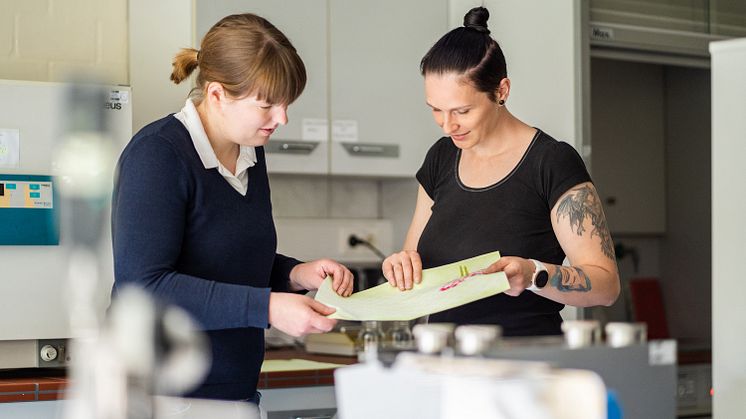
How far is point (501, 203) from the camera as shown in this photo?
6.75ft

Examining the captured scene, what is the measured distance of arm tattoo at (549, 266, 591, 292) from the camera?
6.15 feet

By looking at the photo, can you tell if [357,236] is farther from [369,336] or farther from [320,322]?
[320,322]

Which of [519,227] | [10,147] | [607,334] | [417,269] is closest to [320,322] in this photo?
[417,269]

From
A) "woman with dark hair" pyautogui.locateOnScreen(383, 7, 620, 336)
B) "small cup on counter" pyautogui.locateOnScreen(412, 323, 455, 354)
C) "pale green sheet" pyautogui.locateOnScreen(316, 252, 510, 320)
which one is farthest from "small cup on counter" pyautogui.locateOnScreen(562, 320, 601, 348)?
"woman with dark hair" pyautogui.locateOnScreen(383, 7, 620, 336)

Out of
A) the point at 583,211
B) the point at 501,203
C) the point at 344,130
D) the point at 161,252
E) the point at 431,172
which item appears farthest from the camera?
the point at 344,130

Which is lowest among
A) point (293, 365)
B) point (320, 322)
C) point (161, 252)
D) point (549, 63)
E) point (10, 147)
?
point (293, 365)

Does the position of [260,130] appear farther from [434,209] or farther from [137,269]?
[434,209]

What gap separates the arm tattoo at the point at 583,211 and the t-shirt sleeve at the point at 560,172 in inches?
0.7

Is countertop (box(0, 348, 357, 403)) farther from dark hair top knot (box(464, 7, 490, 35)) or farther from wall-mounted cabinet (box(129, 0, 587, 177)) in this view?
dark hair top knot (box(464, 7, 490, 35))

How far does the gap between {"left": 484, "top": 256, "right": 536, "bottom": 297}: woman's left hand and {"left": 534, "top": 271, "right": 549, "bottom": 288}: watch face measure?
0.05ft

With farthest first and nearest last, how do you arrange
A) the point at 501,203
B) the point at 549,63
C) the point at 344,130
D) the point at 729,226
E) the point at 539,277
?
the point at 344,130 → the point at 549,63 → the point at 729,226 → the point at 501,203 → the point at 539,277

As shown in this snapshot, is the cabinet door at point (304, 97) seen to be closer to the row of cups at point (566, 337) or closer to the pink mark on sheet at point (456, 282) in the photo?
the pink mark on sheet at point (456, 282)

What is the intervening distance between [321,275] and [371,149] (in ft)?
4.96

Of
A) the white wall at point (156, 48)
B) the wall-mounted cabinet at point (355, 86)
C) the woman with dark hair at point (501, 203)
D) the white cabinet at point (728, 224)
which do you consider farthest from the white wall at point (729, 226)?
the white wall at point (156, 48)
